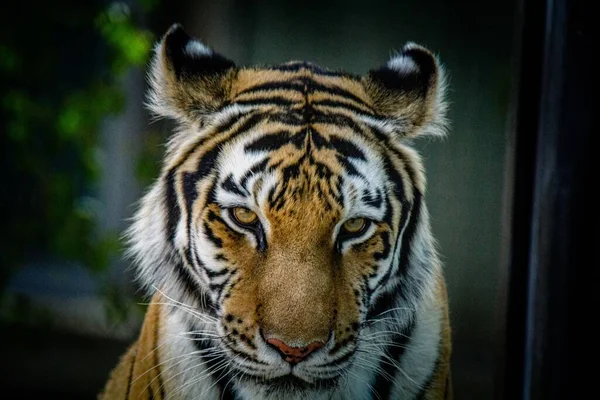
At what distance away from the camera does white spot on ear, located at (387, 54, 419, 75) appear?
8.25 feet

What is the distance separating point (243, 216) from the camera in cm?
238

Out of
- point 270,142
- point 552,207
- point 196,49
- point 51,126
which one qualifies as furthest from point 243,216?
point 51,126

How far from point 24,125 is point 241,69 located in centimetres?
120

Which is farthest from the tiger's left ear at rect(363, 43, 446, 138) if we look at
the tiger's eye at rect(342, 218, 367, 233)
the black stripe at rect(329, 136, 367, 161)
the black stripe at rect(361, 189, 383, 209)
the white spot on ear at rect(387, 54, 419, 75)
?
the tiger's eye at rect(342, 218, 367, 233)

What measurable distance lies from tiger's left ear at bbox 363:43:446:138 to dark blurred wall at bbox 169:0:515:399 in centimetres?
4

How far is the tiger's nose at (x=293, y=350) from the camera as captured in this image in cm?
233

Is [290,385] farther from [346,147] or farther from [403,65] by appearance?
[403,65]

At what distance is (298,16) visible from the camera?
260 cm

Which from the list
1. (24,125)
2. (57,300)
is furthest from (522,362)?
(24,125)

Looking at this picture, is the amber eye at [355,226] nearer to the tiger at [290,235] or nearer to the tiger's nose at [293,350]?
the tiger at [290,235]

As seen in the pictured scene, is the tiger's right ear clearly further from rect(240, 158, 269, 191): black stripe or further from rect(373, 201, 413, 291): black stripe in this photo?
rect(373, 201, 413, 291): black stripe

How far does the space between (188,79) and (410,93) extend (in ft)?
2.52

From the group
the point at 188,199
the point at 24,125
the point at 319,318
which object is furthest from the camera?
the point at 24,125

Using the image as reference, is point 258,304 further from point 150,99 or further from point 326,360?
point 150,99
